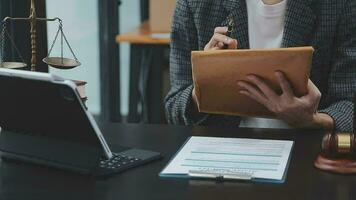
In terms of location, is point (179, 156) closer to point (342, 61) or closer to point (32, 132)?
point (32, 132)

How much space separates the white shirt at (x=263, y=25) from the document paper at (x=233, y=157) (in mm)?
349

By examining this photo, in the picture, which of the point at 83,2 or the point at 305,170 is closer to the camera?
the point at 305,170

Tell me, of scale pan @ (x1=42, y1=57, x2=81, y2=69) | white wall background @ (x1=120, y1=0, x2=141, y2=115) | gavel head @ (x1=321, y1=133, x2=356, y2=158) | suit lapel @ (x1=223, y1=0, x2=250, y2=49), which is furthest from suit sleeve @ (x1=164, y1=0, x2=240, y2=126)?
white wall background @ (x1=120, y1=0, x2=141, y2=115)

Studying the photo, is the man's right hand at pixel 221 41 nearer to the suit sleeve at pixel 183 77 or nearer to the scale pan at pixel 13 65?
Result: the suit sleeve at pixel 183 77

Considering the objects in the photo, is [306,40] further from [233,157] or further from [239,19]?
[233,157]

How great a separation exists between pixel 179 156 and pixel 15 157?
0.30 m

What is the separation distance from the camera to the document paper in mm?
1062

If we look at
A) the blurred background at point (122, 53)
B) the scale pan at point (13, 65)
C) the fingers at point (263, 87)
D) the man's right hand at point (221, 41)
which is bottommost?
the blurred background at point (122, 53)

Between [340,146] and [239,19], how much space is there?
24.5 inches

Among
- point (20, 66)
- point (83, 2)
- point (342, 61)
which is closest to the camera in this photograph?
point (20, 66)

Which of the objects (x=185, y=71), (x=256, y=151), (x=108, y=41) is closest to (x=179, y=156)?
(x=256, y=151)

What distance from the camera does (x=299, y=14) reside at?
1555mm

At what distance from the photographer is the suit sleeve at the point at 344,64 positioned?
5.02 ft

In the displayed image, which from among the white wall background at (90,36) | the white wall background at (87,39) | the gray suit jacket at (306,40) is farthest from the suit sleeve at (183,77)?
the white wall background at (87,39)
